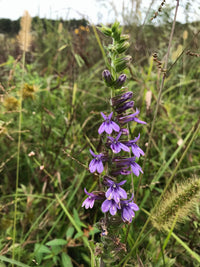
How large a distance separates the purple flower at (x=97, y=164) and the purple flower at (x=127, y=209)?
0.19 metres

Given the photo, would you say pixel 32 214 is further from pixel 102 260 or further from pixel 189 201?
pixel 189 201

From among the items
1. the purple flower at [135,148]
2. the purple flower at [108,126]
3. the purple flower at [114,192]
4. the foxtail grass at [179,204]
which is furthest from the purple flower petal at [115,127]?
the foxtail grass at [179,204]

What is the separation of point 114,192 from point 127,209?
0.11 metres

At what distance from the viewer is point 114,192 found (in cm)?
104

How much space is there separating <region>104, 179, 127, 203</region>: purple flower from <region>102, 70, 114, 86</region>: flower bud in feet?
1.37

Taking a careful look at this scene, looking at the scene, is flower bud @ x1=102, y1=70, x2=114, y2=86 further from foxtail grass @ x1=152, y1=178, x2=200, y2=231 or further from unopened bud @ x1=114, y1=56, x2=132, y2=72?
foxtail grass @ x1=152, y1=178, x2=200, y2=231

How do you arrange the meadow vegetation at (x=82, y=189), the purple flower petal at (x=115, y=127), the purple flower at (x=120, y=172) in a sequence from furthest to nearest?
the meadow vegetation at (x=82, y=189) → the purple flower at (x=120, y=172) → the purple flower petal at (x=115, y=127)

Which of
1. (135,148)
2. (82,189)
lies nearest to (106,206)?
(135,148)

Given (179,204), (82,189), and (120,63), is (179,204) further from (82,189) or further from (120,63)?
(82,189)

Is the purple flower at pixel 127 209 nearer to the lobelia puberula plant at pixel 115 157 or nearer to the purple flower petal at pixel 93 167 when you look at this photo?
the lobelia puberula plant at pixel 115 157

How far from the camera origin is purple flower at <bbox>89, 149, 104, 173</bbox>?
3.33ft

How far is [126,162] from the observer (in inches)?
43.3

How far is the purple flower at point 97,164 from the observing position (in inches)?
39.9

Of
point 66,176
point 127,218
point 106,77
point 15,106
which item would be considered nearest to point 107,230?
point 127,218
